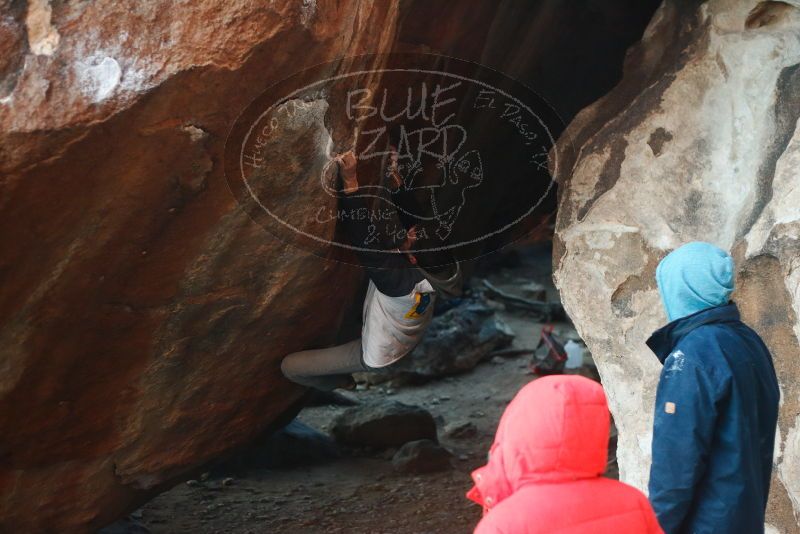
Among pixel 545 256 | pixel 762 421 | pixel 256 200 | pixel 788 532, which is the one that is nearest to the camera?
pixel 762 421

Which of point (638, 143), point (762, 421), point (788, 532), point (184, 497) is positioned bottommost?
point (184, 497)

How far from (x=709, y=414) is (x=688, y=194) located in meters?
1.23

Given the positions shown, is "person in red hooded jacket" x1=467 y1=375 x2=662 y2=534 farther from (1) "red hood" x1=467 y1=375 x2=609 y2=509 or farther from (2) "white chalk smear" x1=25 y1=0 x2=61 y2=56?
(2) "white chalk smear" x1=25 y1=0 x2=61 y2=56

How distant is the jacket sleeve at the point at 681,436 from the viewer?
6.71 feet

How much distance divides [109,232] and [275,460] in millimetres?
2598

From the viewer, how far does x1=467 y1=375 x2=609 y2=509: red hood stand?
4.92 feet

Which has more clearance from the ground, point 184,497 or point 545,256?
point 545,256

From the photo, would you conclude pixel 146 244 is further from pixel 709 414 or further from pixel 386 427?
pixel 386 427

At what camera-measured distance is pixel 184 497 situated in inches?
187

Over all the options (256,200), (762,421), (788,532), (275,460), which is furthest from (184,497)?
(762,421)

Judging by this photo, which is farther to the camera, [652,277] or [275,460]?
[275,460]

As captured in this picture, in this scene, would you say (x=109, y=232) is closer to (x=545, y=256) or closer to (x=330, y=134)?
(x=330, y=134)

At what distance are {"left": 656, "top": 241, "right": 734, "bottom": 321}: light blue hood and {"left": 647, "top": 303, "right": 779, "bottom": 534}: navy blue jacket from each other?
0.03 metres

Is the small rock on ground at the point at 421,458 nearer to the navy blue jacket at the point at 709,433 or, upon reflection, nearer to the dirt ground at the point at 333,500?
the dirt ground at the point at 333,500
